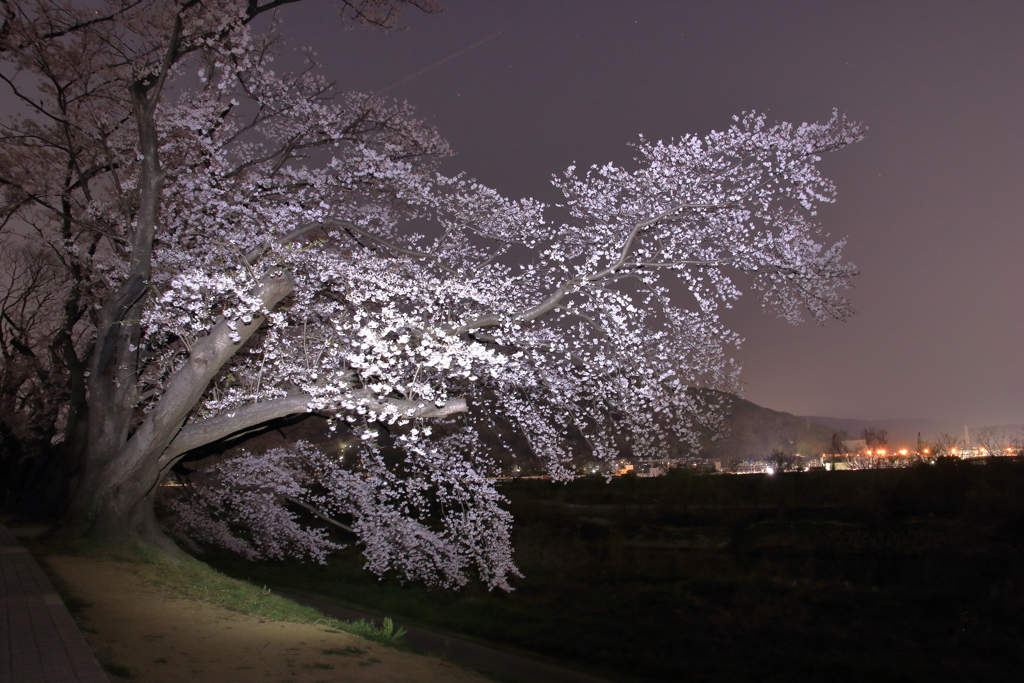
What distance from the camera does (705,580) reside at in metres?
29.1

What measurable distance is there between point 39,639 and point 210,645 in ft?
5.33

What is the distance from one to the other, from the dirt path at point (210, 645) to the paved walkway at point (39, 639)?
35 centimetres

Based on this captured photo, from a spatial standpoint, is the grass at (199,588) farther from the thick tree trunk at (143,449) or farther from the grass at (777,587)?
the grass at (777,587)

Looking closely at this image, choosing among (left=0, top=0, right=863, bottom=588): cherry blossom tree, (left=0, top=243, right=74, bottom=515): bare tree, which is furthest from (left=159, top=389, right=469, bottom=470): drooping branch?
(left=0, top=243, right=74, bottom=515): bare tree

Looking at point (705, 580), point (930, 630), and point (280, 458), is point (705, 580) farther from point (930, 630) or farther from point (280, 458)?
point (280, 458)

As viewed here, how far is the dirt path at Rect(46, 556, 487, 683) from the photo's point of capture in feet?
18.2

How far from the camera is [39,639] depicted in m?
4.96

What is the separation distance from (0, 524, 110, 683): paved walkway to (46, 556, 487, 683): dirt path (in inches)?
13.7

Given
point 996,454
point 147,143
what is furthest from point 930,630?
point 147,143

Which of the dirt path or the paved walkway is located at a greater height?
the paved walkway

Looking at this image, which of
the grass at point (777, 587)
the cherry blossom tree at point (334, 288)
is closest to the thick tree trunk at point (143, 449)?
the cherry blossom tree at point (334, 288)

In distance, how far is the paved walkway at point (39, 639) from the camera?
4191mm

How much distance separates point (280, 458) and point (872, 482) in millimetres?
31536

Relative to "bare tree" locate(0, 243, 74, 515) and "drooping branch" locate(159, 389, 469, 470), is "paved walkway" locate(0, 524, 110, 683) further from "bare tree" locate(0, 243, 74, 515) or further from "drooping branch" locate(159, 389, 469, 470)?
"bare tree" locate(0, 243, 74, 515)
